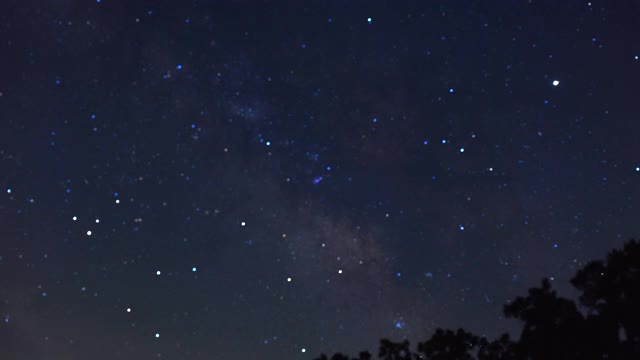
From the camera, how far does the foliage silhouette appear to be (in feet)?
47.5

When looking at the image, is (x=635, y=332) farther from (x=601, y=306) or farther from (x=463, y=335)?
(x=463, y=335)

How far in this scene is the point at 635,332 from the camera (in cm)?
1448


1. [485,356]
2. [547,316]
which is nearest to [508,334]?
[485,356]

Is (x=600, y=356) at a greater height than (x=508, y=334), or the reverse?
(x=508, y=334)

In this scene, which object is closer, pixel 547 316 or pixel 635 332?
pixel 635 332

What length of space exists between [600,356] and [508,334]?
3.29 m

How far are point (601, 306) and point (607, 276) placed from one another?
77 cm

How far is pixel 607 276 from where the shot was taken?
585 inches

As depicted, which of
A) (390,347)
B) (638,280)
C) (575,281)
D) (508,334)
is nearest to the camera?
(638,280)

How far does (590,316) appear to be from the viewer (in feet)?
49.4

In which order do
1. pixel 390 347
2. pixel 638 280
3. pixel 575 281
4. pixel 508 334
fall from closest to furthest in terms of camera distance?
1. pixel 638 280
2. pixel 575 281
3. pixel 508 334
4. pixel 390 347

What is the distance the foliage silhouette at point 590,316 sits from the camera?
14.5 m

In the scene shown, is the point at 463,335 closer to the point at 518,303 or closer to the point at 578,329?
the point at 518,303

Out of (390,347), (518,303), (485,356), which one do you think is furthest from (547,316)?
(390,347)
